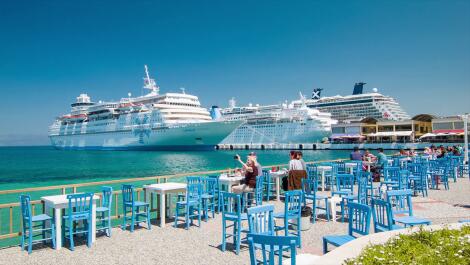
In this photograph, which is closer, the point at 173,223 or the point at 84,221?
the point at 84,221

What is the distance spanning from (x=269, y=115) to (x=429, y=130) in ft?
106

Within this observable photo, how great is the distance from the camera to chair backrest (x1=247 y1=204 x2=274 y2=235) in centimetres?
473

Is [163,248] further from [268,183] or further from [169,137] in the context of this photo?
[169,137]

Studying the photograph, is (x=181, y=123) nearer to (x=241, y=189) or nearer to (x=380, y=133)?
(x=380, y=133)

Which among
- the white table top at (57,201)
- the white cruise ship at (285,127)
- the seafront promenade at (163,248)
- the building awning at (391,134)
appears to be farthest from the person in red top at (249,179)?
the building awning at (391,134)

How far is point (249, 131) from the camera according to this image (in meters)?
86.6

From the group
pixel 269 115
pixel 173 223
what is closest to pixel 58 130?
pixel 269 115

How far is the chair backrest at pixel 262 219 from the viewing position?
4.73m

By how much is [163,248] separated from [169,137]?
2486 inches

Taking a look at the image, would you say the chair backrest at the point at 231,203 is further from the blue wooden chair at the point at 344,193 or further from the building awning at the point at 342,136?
the building awning at the point at 342,136

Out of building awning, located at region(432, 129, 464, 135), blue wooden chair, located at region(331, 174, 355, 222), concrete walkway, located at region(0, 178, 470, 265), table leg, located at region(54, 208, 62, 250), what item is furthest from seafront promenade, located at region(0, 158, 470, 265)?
building awning, located at region(432, 129, 464, 135)

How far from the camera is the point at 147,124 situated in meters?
71.3

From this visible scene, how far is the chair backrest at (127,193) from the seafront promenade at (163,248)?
0.61 m

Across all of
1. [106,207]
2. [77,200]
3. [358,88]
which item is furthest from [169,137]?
[77,200]
